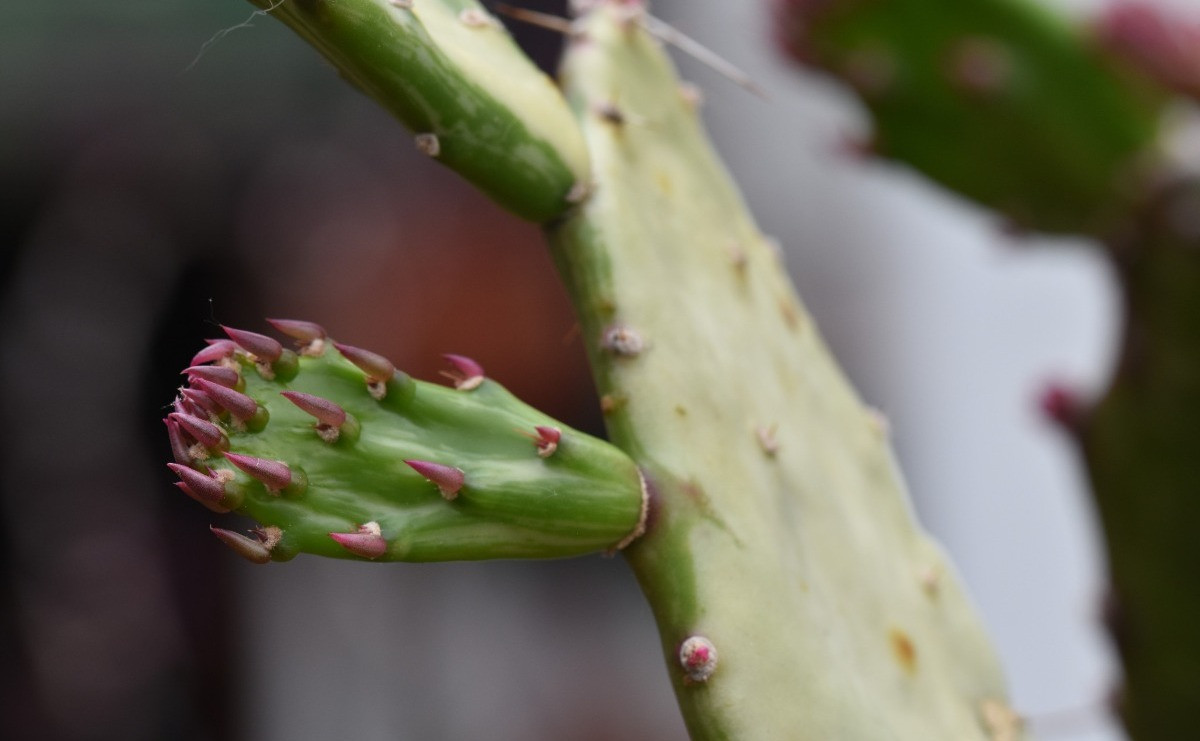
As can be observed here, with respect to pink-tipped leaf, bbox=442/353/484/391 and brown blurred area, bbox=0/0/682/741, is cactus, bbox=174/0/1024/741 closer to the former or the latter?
pink-tipped leaf, bbox=442/353/484/391

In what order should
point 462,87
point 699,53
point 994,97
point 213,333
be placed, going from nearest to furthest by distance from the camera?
point 462,87 < point 699,53 < point 994,97 < point 213,333

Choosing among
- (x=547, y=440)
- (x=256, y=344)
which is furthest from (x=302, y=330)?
(x=547, y=440)

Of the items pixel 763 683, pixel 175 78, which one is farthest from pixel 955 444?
pixel 763 683

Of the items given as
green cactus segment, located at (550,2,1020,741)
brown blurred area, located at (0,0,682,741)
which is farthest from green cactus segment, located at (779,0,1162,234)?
brown blurred area, located at (0,0,682,741)

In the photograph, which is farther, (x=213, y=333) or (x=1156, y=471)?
(x=213, y=333)

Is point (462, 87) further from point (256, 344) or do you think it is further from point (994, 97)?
point (994, 97)

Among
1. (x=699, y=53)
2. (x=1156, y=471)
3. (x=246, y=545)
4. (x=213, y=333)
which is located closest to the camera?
(x=246, y=545)

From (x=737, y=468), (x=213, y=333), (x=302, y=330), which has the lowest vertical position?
(x=213, y=333)

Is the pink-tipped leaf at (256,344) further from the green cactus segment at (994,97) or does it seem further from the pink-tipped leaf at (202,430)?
the green cactus segment at (994,97)
